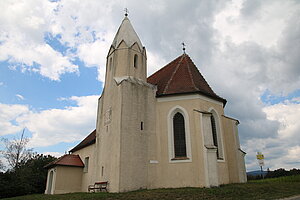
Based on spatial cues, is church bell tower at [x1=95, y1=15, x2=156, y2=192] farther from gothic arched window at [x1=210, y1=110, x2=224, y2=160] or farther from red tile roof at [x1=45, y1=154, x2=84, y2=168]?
red tile roof at [x1=45, y1=154, x2=84, y2=168]

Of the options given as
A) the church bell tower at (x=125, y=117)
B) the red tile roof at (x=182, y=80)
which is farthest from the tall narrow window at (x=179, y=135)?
the red tile roof at (x=182, y=80)

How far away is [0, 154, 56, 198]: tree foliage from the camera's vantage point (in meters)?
24.4

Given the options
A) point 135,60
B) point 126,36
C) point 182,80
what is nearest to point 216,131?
point 182,80

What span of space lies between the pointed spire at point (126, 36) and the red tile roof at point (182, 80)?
3.48 metres

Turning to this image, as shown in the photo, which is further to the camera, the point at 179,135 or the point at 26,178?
the point at 26,178

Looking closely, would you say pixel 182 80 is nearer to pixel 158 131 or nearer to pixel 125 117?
pixel 158 131

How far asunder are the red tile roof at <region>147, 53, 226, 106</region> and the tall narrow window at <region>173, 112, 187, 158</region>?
1.93 m

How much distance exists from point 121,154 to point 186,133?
15.6ft

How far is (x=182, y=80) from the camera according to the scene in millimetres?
19234

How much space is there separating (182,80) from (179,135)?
4.51 meters

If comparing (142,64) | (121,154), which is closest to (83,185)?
(121,154)

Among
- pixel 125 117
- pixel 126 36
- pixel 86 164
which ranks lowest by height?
pixel 86 164

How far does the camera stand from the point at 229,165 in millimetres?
18250

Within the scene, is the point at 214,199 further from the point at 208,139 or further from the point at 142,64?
the point at 142,64
